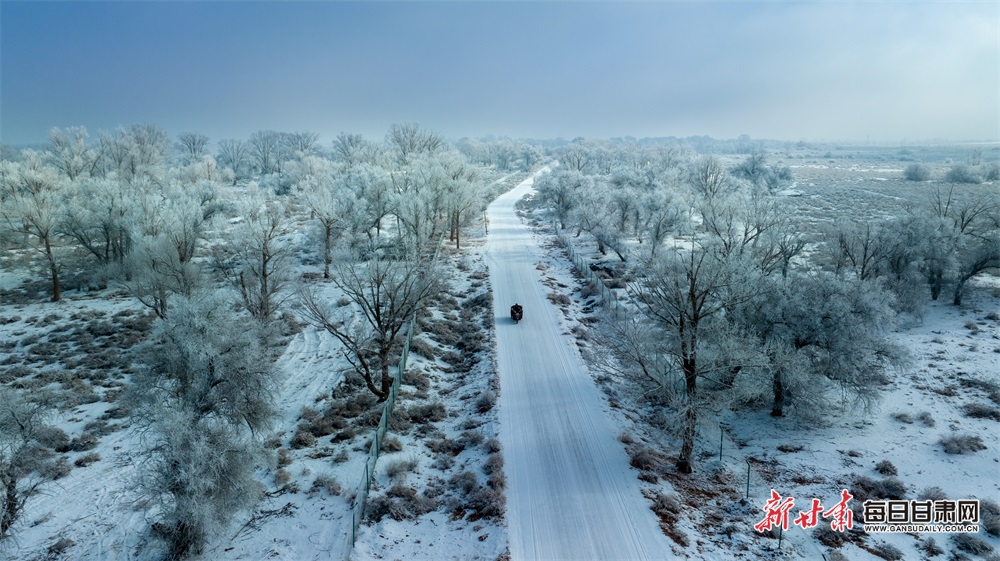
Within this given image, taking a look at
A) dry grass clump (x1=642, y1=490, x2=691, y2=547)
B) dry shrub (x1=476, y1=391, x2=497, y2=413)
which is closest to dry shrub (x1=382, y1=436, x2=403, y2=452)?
dry shrub (x1=476, y1=391, x2=497, y2=413)

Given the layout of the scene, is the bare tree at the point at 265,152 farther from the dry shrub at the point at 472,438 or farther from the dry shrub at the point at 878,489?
the dry shrub at the point at 878,489

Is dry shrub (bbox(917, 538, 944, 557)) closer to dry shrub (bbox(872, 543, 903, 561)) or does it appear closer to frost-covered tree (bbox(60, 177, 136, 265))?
dry shrub (bbox(872, 543, 903, 561))

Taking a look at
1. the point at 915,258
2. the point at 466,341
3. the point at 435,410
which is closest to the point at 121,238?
the point at 466,341

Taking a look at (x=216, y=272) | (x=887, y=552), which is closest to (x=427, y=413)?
(x=887, y=552)

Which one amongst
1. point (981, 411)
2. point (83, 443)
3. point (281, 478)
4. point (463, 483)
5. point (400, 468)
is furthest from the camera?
point (981, 411)

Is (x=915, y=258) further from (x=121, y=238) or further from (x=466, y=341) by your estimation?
(x=121, y=238)

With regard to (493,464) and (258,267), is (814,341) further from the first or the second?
(258,267)
